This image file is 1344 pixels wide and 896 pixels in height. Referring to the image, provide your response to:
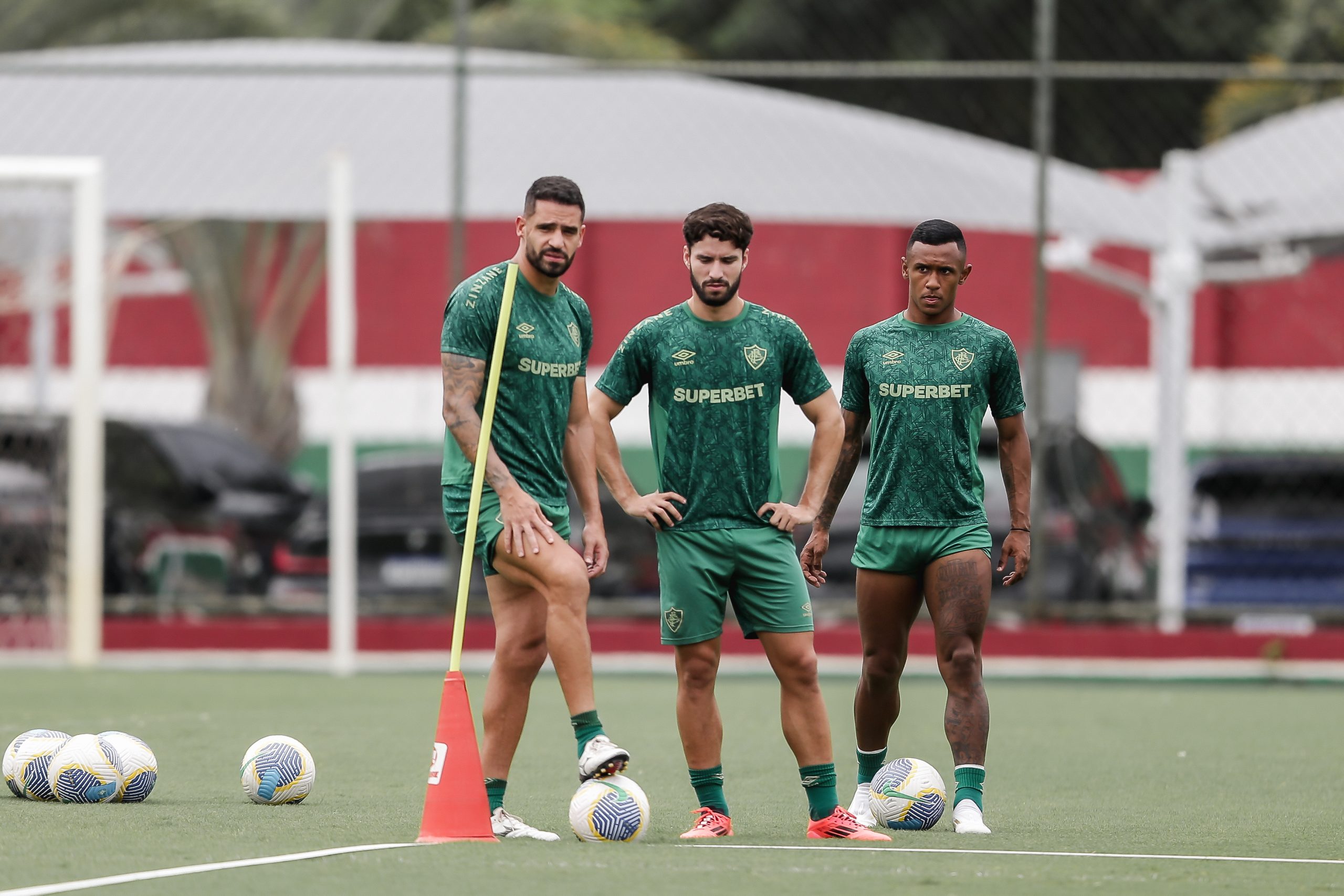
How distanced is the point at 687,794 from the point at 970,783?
51.0 inches

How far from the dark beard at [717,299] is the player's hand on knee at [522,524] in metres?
0.82

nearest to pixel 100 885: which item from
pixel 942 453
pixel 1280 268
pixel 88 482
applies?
pixel 942 453

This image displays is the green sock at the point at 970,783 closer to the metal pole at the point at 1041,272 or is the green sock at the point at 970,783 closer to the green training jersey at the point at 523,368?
the green training jersey at the point at 523,368

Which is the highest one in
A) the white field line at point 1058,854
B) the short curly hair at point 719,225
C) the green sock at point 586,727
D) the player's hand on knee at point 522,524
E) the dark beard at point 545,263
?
the short curly hair at point 719,225

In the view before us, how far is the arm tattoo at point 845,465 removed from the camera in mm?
6957

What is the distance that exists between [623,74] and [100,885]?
9633 mm

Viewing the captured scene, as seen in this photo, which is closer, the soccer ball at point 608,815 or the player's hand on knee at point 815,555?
the soccer ball at point 608,815

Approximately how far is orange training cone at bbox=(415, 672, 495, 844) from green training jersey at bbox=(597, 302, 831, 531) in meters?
0.98

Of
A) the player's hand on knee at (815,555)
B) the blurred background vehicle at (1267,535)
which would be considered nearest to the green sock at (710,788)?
the player's hand on knee at (815,555)

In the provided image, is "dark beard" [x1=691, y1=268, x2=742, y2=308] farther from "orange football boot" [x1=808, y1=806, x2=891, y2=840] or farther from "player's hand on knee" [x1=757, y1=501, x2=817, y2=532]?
"orange football boot" [x1=808, y1=806, x2=891, y2=840]

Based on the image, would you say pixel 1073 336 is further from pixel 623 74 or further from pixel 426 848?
pixel 426 848

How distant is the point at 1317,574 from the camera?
15273 mm

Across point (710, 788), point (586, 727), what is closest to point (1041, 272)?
point (710, 788)

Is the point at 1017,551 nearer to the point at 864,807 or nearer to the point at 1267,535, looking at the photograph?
the point at 864,807
